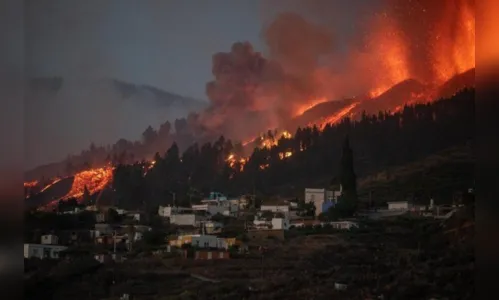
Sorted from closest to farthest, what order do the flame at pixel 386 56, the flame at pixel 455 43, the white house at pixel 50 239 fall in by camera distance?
the flame at pixel 455 43 → the flame at pixel 386 56 → the white house at pixel 50 239

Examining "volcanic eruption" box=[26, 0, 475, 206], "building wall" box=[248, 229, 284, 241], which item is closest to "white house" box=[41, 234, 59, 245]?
"volcanic eruption" box=[26, 0, 475, 206]

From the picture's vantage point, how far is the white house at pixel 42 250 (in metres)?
3.42

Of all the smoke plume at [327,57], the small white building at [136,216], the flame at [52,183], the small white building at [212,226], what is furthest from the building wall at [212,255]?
the flame at [52,183]

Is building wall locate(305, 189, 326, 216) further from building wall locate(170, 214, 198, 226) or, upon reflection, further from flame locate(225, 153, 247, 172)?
building wall locate(170, 214, 198, 226)

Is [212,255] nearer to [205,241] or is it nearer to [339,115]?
[205,241]

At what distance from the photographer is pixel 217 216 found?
3324 millimetres

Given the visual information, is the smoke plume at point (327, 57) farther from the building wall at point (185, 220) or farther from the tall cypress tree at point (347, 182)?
the building wall at point (185, 220)

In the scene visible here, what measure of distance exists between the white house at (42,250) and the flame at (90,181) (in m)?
0.26

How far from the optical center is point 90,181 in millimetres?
3510

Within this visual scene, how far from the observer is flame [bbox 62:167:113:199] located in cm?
346

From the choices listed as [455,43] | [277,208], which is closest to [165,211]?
[277,208]

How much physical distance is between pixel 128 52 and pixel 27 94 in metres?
0.55

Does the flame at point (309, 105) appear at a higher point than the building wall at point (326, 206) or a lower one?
higher

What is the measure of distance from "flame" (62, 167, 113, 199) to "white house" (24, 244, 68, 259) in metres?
0.26
